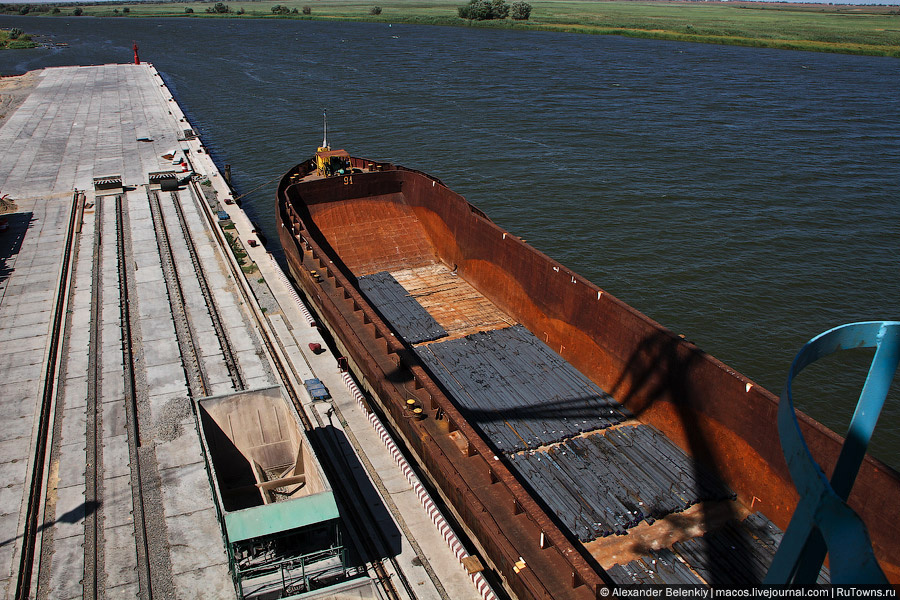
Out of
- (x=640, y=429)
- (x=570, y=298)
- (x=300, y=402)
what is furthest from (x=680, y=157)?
(x=300, y=402)

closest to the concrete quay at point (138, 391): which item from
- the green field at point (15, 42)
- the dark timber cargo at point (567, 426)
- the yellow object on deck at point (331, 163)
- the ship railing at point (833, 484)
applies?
the dark timber cargo at point (567, 426)

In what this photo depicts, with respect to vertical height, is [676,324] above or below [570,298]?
below

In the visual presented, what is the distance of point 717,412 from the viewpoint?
43.9 ft

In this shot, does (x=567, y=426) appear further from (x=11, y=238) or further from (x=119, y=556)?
(x=11, y=238)

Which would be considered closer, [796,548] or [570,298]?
[796,548]

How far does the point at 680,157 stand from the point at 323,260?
29.5 m

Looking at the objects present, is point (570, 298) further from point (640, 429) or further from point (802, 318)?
point (802, 318)

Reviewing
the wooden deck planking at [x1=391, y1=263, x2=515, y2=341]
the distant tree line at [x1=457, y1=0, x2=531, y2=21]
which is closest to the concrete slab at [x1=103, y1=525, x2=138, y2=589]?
the wooden deck planking at [x1=391, y1=263, x2=515, y2=341]

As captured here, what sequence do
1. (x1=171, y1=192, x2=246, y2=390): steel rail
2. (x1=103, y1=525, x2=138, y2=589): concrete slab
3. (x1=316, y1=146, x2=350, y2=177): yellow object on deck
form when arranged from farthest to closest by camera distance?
(x1=316, y1=146, x2=350, y2=177): yellow object on deck
(x1=171, y1=192, x2=246, y2=390): steel rail
(x1=103, y1=525, x2=138, y2=589): concrete slab

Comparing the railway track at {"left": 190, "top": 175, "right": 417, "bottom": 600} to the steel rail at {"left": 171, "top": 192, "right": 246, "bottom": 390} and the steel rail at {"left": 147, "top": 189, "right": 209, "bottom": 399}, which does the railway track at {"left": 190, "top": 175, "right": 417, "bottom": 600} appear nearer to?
the steel rail at {"left": 171, "top": 192, "right": 246, "bottom": 390}

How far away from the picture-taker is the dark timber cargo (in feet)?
36.7

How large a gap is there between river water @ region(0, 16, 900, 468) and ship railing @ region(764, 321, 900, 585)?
13.3 m

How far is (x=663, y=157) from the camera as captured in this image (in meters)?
41.6

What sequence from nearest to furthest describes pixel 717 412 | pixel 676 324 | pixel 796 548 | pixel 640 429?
pixel 796 548 < pixel 717 412 < pixel 640 429 < pixel 676 324
